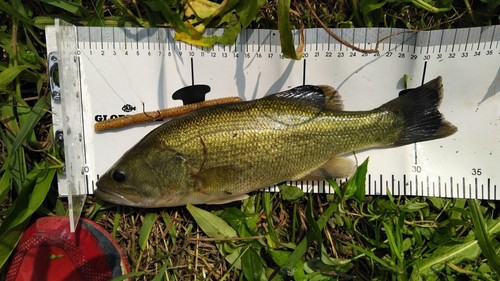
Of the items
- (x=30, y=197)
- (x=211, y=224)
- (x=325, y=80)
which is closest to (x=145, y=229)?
(x=211, y=224)

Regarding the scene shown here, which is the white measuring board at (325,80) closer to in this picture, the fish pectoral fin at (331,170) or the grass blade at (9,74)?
the fish pectoral fin at (331,170)

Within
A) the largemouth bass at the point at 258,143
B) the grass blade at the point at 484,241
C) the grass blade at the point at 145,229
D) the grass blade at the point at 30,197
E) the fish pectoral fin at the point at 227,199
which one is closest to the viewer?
the grass blade at the point at 484,241

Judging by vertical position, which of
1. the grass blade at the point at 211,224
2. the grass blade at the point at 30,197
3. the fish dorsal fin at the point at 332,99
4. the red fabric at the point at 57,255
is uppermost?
the fish dorsal fin at the point at 332,99

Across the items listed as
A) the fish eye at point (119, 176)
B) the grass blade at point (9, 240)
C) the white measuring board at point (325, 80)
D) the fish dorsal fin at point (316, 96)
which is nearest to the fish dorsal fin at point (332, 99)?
the fish dorsal fin at point (316, 96)

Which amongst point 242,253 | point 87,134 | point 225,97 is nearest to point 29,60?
point 87,134

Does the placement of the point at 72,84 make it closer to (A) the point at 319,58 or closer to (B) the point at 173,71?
(B) the point at 173,71

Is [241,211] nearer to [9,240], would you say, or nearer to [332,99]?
[332,99]

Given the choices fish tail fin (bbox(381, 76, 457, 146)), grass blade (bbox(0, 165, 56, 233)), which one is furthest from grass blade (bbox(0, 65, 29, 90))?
fish tail fin (bbox(381, 76, 457, 146))
